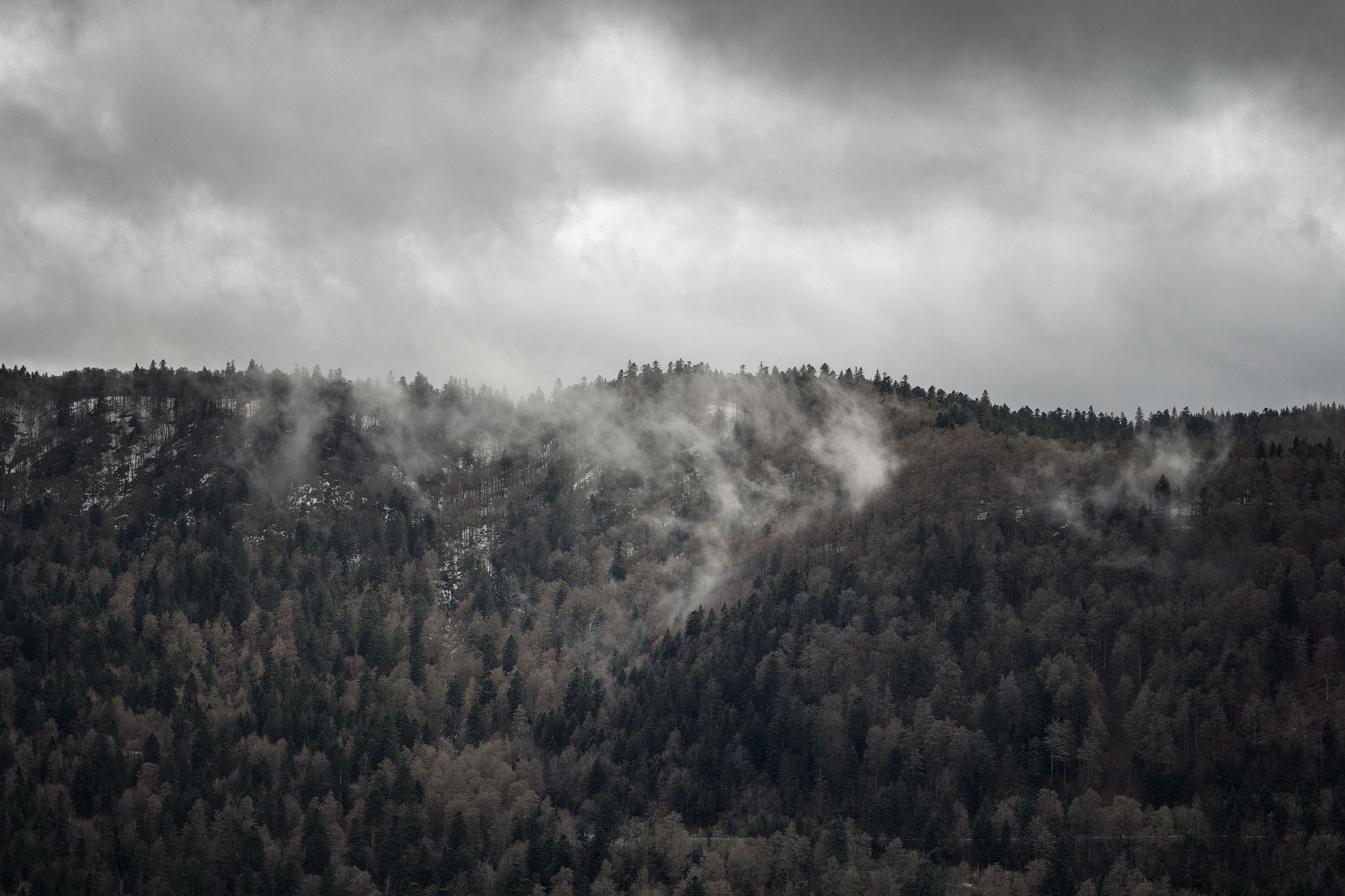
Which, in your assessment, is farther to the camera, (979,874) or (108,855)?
(108,855)

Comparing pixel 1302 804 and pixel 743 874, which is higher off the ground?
pixel 1302 804

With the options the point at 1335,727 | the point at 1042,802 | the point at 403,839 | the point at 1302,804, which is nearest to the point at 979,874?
the point at 1042,802

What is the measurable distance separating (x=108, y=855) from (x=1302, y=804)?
176m

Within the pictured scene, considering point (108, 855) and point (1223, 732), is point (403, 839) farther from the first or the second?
point (1223, 732)

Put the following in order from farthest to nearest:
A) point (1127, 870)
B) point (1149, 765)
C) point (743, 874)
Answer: point (1149, 765), point (743, 874), point (1127, 870)

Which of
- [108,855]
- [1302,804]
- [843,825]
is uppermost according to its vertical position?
[1302,804]

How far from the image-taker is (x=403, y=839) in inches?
7864

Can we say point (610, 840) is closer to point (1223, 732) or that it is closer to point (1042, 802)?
point (1042, 802)

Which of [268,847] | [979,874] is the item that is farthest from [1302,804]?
[268,847]

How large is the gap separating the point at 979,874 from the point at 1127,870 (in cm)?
2044

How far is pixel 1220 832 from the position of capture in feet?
574

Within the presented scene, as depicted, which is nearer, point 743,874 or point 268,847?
point 743,874

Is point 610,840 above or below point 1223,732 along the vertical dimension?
below

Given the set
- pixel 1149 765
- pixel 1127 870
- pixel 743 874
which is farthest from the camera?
pixel 1149 765
